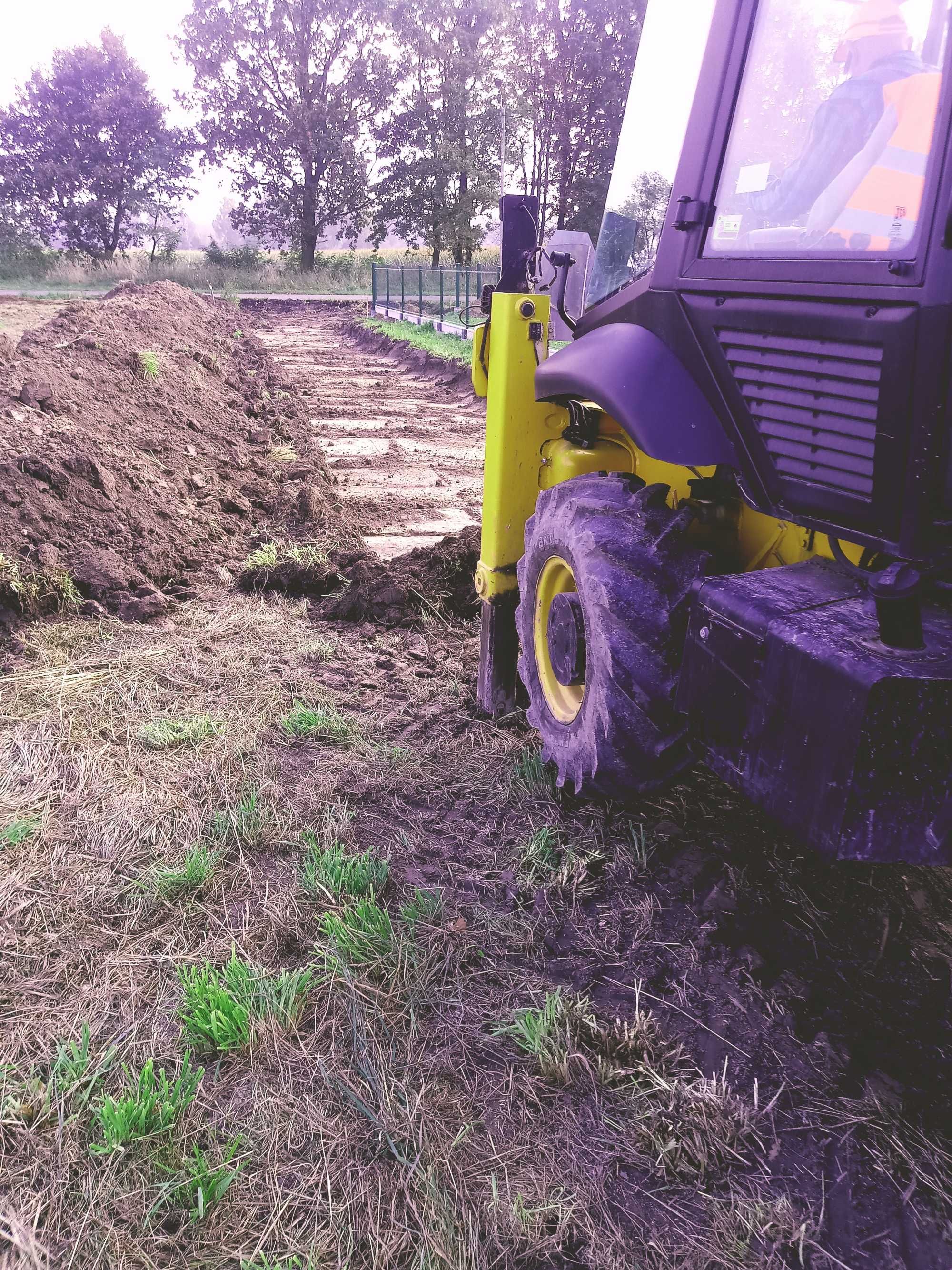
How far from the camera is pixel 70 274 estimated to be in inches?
1319

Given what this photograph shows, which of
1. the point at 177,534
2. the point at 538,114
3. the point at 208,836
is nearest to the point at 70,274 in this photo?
the point at 538,114

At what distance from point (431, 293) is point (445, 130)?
21.1 m

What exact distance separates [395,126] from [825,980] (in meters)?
45.5

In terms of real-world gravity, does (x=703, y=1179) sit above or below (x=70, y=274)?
below

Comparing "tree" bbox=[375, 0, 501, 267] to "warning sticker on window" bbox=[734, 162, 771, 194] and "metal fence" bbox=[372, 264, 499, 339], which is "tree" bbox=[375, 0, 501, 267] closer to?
"metal fence" bbox=[372, 264, 499, 339]

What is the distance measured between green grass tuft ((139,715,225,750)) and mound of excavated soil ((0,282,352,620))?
46.7 inches

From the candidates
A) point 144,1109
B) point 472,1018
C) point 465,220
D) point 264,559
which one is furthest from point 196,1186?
point 465,220

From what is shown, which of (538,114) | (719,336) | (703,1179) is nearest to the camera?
(703,1179)

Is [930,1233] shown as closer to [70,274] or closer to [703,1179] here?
[703,1179]

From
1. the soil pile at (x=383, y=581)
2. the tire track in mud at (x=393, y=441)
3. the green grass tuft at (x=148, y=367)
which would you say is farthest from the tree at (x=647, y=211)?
the green grass tuft at (x=148, y=367)

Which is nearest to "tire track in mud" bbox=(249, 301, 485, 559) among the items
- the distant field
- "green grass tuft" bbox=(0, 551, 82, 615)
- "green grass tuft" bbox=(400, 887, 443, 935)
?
"green grass tuft" bbox=(0, 551, 82, 615)

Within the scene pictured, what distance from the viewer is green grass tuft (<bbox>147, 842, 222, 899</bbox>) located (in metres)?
2.72

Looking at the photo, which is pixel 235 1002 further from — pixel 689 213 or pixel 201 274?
pixel 201 274

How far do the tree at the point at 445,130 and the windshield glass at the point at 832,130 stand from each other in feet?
128
